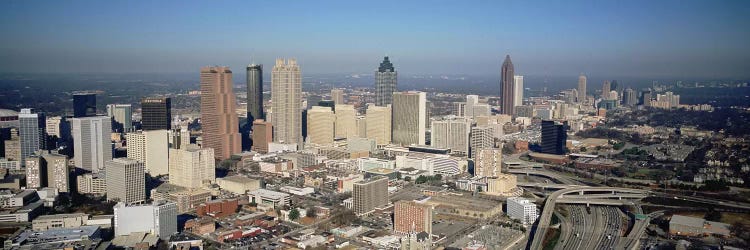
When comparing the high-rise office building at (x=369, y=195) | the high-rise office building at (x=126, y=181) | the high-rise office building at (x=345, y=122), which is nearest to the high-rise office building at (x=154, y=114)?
the high-rise office building at (x=126, y=181)

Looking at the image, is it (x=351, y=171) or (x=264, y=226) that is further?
(x=351, y=171)

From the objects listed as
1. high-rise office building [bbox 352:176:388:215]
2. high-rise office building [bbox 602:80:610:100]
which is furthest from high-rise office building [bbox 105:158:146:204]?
high-rise office building [bbox 602:80:610:100]

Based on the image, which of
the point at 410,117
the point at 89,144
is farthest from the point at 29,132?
the point at 410,117

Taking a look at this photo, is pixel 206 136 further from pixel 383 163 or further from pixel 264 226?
pixel 264 226

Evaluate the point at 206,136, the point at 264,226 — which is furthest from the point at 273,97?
the point at 264,226

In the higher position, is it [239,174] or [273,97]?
[273,97]
